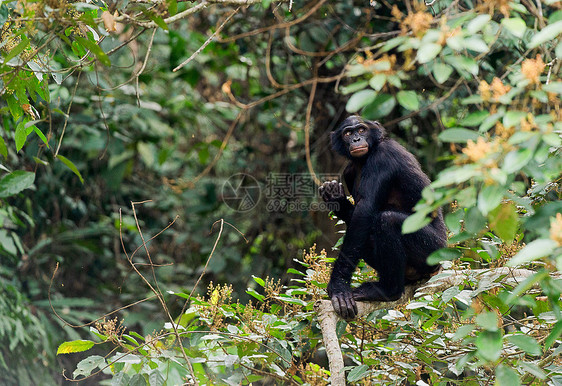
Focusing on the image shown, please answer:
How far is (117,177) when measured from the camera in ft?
30.7

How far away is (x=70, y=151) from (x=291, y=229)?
3637mm

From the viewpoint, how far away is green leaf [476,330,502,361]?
229cm

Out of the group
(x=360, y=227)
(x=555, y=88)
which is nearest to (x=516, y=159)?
(x=555, y=88)

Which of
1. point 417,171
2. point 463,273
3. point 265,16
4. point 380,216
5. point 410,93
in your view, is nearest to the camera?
point 410,93

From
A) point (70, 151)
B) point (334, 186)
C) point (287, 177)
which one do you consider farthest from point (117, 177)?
point (334, 186)

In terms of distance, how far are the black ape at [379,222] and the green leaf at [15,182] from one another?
239 cm

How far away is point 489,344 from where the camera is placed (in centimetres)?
234

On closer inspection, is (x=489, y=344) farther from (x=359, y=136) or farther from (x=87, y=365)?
(x=359, y=136)

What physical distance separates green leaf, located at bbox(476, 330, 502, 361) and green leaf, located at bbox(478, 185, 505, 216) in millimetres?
572

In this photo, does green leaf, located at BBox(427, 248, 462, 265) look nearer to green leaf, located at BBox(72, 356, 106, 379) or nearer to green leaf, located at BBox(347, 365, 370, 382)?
green leaf, located at BBox(347, 365, 370, 382)

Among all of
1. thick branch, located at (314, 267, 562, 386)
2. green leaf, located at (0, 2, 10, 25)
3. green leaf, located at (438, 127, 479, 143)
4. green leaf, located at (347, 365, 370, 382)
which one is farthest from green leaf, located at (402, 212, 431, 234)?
green leaf, located at (0, 2, 10, 25)

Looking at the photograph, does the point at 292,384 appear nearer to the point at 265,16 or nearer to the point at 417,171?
the point at 417,171

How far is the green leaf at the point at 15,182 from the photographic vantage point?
454 cm

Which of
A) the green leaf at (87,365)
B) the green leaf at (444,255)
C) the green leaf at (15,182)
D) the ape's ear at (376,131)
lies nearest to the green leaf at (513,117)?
the green leaf at (444,255)
